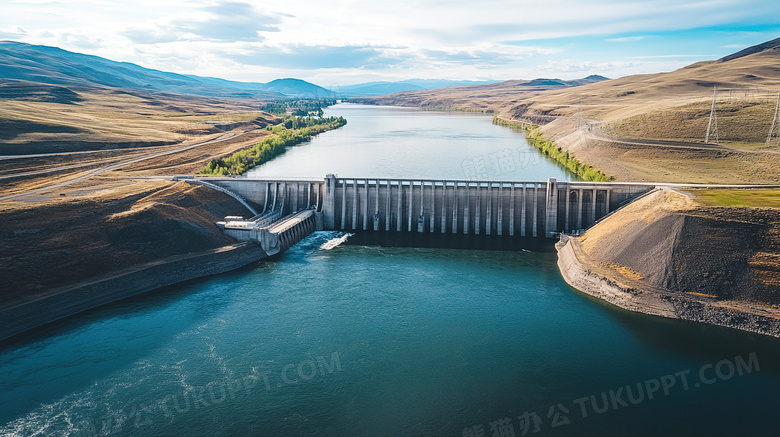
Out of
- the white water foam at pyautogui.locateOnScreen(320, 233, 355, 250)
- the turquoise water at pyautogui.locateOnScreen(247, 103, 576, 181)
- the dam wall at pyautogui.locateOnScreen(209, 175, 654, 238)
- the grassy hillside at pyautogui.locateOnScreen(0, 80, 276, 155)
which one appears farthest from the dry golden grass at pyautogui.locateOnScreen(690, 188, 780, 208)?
the grassy hillside at pyautogui.locateOnScreen(0, 80, 276, 155)

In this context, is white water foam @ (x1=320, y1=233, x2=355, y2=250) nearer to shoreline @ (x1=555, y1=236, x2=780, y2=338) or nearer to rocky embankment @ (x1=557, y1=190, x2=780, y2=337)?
rocky embankment @ (x1=557, y1=190, x2=780, y2=337)

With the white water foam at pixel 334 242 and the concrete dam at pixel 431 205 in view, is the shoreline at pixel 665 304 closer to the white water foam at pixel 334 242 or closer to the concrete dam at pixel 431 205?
the concrete dam at pixel 431 205

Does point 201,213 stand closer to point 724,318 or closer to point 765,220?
point 724,318

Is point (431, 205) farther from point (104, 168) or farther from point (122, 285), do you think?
point (104, 168)

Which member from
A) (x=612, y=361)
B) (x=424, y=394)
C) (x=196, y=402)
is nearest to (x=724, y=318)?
(x=612, y=361)

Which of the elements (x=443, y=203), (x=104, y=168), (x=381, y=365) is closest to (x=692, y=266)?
(x=381, y=365)

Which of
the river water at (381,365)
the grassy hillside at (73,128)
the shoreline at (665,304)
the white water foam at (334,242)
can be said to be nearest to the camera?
the river water at (381,365)

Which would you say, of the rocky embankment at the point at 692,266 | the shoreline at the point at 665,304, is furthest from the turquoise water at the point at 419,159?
the shoreline at the point at 665,304
